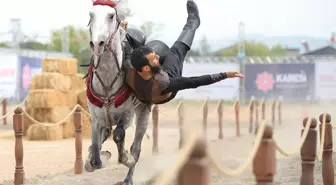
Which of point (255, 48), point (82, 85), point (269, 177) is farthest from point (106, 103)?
point (255, 48)

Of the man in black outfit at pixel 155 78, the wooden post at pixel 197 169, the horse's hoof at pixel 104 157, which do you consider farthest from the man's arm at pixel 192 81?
the wooden post at pixel 197 169

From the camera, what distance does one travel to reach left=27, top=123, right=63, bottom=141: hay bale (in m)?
13.6

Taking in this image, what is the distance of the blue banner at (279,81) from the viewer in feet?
86.1

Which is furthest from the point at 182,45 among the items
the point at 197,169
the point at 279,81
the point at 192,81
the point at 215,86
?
the point at 215,86

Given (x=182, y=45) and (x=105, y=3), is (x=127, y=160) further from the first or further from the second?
(x=105, y=3)

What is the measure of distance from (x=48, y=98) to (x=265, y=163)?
11.3 m

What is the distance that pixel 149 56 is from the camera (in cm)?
526

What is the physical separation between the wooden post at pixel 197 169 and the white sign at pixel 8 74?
885 inches

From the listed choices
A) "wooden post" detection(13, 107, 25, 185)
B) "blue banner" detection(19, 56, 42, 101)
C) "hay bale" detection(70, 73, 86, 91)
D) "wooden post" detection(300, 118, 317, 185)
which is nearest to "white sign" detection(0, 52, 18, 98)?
"blue banner" detection(19, 56, 42, 101)

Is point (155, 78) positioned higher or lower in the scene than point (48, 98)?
higher

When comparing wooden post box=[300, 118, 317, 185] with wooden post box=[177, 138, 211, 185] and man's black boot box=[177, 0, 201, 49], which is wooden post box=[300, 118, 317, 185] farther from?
wooden post box=[177, 138, 211, 185]

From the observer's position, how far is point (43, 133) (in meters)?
13.6

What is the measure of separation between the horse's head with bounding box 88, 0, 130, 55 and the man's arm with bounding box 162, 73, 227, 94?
27.7 inches

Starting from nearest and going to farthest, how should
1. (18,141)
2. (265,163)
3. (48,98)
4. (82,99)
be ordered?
(265,163), (18,141), (48,98), (82,99)
